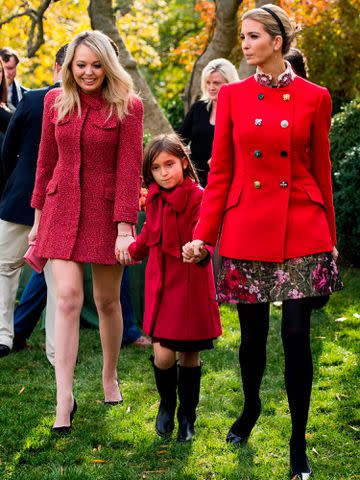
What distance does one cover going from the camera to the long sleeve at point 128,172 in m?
4.99

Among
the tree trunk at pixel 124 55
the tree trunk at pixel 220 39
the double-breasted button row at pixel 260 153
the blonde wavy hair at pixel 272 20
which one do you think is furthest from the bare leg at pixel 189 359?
the tree trunk at pixel 220 39

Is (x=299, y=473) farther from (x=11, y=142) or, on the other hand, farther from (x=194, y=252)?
(x=11, y=142)

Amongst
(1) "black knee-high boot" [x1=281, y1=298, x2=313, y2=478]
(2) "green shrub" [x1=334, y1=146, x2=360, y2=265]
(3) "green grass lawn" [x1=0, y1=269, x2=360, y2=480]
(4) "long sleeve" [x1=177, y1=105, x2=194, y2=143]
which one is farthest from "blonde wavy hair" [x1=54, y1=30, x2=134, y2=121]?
(2) "green shrub" [x1=334, y1=146, x2=360, y2=265]

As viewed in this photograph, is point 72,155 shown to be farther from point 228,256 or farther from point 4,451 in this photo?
point 4,451

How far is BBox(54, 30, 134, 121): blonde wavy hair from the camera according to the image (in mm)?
4914

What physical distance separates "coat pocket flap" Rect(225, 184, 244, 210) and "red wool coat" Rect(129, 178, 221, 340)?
46 cm

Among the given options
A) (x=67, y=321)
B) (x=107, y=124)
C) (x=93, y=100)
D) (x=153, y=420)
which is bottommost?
(x=153, y=420)

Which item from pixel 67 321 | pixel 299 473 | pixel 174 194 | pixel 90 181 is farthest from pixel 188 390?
pixel 90 181

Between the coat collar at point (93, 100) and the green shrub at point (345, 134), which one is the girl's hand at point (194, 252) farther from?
the green shrub at point (345, 134)

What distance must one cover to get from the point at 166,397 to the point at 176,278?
0.67m

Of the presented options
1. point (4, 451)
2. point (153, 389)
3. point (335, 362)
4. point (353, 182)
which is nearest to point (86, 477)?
point (4, 451)

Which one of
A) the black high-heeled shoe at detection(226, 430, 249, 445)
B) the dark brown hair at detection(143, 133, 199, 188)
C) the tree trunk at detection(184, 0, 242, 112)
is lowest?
the black high-heeled shoe at detection(226, 430, 249, 445)

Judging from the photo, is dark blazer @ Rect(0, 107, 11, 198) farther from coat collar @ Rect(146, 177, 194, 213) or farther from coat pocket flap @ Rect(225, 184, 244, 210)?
coat pocket flap @ Rect(225, 184, 244, 210)

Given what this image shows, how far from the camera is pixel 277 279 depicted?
4.23 meters
